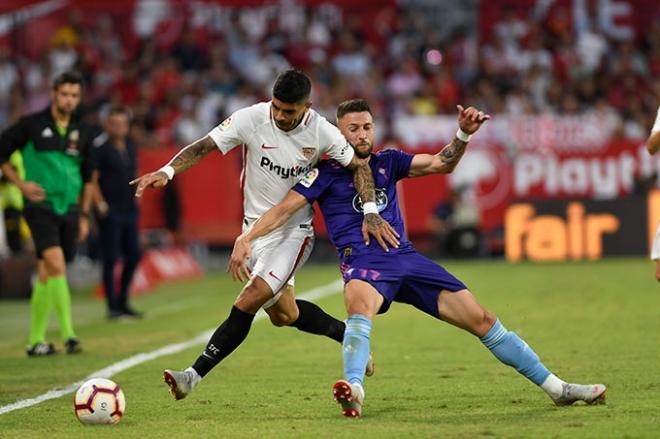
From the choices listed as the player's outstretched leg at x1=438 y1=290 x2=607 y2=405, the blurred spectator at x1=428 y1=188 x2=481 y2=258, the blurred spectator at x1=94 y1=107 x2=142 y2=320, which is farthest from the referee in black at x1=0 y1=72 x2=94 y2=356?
the blurred spectator at x1=428 y1=188 x2=481 y2=258

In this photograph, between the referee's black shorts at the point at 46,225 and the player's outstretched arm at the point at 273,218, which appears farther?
the referee's black shorts at the point at 46,225

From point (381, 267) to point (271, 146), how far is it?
3.99 ft

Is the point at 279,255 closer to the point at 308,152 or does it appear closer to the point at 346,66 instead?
the point at 308,152

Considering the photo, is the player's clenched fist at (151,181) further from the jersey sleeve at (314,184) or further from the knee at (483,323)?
the knee at (483,323)

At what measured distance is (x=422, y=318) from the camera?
1519 cm

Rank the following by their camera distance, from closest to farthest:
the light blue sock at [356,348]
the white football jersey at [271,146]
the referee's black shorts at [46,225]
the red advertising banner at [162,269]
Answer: the light blue sock at [356,348] < the white football jersey at [271,146] < the referee's black shorts at [46,225] < the red advertising banner at [162,269]

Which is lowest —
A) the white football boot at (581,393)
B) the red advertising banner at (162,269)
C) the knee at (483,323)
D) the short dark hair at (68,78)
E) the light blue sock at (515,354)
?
the red advertising banner at (162,269)

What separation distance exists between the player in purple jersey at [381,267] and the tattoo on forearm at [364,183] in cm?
7

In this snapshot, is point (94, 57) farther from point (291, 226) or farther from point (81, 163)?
point (291, 226)

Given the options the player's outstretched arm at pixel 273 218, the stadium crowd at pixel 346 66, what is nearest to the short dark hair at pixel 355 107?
the player's outstretched arm at pixel 273 218

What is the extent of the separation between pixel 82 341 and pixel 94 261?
1072 cm

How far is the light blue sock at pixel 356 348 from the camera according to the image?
755 cm

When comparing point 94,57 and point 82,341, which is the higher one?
point 94,57

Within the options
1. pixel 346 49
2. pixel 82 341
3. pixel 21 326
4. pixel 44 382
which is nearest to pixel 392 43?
pixel 346 49
